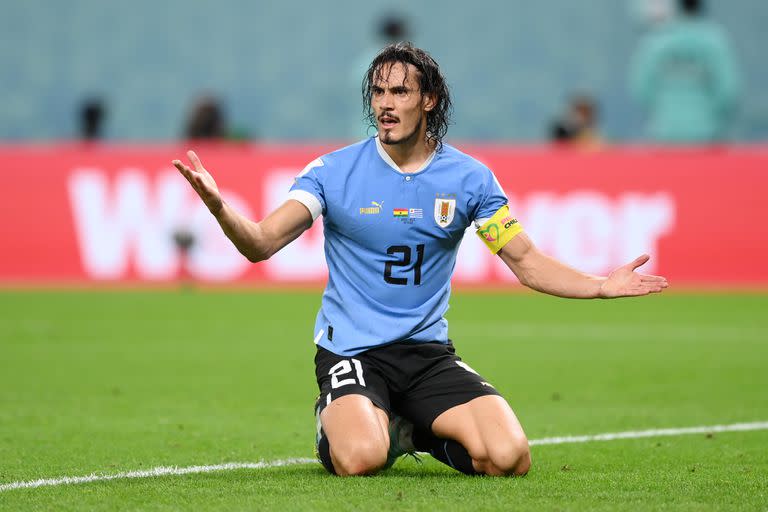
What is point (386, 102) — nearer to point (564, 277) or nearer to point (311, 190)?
point (311, 190)

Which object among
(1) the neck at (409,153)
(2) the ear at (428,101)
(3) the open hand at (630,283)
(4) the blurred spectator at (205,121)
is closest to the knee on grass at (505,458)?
(3) the open hand at (630,283)

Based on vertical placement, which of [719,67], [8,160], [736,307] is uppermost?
[719,67]

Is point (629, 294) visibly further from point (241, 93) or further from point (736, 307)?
point (241, 93)

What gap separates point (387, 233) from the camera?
6.22m

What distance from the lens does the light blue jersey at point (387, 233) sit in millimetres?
6227

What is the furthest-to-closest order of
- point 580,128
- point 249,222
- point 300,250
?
point 580,128 → point 300,250 → point 249,222

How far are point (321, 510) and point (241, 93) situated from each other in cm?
2092

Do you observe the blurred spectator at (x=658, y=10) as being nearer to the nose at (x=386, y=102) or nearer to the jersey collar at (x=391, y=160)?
the jersey collar at (x=391, y=160)

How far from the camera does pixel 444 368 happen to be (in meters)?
6.30

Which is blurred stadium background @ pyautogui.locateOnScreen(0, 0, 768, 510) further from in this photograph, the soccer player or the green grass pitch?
the soccer player

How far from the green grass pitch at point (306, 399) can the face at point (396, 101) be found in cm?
145

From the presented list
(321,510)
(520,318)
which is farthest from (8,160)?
(321,510)

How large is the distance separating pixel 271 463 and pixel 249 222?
3.78ft

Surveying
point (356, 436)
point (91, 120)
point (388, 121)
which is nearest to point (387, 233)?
point (388, 121)
